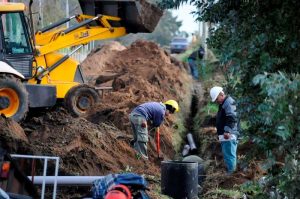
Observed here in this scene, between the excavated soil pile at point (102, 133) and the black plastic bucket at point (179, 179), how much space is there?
1.97 metres

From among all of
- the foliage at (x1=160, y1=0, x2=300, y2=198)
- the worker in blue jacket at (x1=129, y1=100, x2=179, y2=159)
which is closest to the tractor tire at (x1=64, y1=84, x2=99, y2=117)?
the worker in blue jacket at (x1=129, y1=100, x2=179, y2=159)

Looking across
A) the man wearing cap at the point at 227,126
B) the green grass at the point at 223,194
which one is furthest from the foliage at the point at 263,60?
the man wearing cap at the point at 227,126

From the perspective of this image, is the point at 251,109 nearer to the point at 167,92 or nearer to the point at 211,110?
the point at 211,110

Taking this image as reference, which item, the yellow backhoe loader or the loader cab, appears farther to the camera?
the loader cab

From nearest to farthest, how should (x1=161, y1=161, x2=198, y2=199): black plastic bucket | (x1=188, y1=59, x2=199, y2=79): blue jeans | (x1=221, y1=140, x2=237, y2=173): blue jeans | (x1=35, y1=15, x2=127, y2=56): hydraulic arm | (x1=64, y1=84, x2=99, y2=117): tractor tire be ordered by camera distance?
(x1=161, y1=161, x2=198, y2=199): black plastic bucket
(x1=221, y1=140, x2=237, y2=173): blue jeans
(x1=64, y1=84, x2=99, y2=117): tractor tire
(x1=35, y1=15, x2=127, y2=56): hydraulic arm
(x1=188, y1=59, x2=199, y2=79): blue jeans

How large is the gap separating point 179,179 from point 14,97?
5308 millimetres

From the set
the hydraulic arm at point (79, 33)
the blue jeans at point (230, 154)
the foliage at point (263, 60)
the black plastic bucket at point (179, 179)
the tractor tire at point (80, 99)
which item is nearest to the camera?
the foliage at point (263, 60)

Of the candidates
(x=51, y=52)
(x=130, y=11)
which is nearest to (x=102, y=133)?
(x=51, y=52)

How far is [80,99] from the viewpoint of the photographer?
1731cm

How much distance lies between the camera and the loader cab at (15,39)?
1566cm

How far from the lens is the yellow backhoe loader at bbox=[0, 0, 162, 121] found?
14688 mm

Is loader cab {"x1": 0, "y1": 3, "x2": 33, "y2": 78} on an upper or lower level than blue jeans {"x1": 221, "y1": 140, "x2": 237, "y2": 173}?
upper

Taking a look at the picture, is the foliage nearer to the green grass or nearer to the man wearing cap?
the green grass

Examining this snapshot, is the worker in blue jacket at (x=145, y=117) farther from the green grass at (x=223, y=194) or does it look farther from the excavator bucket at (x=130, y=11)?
the excavator bucket at (x=130, y=11)
